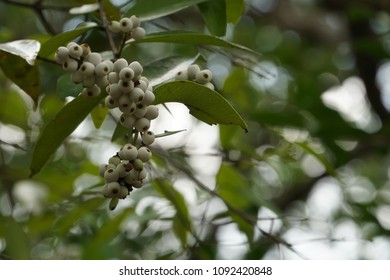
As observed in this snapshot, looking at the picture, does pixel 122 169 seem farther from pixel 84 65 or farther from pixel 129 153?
pixel 84 65

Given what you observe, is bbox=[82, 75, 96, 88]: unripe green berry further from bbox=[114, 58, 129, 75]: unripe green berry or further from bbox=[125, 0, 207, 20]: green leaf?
bbox=[125, 0, 207, 20]: green leaf

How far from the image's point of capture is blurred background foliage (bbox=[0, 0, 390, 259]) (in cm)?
158

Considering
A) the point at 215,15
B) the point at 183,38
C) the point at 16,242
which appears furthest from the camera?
the point at 16,242

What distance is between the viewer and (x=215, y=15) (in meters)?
1.16

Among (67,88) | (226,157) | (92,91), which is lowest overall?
(226,157)

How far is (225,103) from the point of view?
0.90 metres

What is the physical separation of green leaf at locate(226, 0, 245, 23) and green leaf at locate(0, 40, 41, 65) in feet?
1.25

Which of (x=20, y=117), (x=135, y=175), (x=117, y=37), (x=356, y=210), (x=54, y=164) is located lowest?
(x=356, y=210)

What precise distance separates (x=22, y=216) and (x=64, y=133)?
4.07ft

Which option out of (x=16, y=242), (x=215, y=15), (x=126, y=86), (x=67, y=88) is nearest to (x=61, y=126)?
(x=67, y=88)

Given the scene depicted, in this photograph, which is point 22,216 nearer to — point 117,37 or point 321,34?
point 117,37

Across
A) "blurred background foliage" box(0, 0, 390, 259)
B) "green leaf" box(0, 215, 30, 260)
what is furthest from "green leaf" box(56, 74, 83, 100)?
"green leaf" box(0, 215, 30, 260)

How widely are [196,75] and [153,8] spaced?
280 mm
